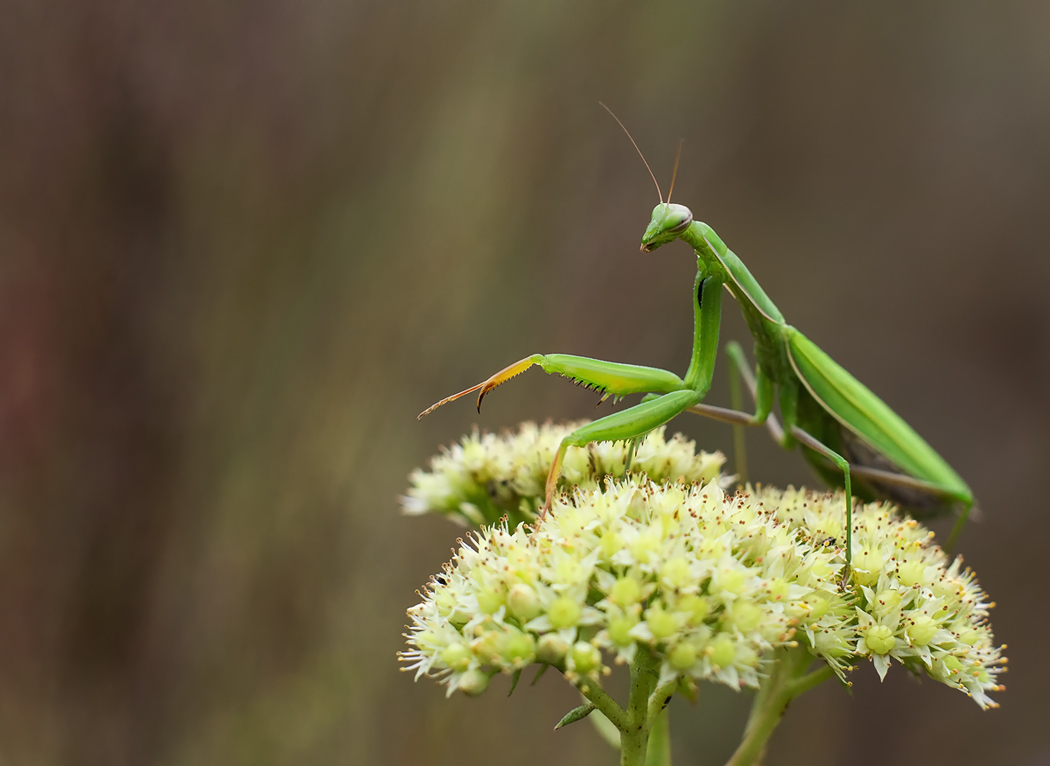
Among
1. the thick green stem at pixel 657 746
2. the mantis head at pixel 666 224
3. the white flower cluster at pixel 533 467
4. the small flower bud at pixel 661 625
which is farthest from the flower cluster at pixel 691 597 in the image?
the mantis head at pixel 666 224

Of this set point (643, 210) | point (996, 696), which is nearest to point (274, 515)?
point (643, 210)

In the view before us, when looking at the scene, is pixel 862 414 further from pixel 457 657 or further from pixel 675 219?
pixel 457 657

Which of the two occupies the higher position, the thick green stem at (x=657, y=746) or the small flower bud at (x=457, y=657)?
the small flower bud at (x=457, y=657)

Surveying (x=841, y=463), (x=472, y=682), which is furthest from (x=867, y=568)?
(x=472, y=682)

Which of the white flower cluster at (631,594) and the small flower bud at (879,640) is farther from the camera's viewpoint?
the small flower bud at (879,640)

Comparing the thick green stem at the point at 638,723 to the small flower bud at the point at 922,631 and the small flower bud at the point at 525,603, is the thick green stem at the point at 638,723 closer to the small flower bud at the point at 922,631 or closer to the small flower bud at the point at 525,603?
the small flower bud at the point at 525,603

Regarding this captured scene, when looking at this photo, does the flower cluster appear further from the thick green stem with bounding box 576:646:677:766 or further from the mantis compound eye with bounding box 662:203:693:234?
the mantis compound eye with bounding box 662:203:693:234
